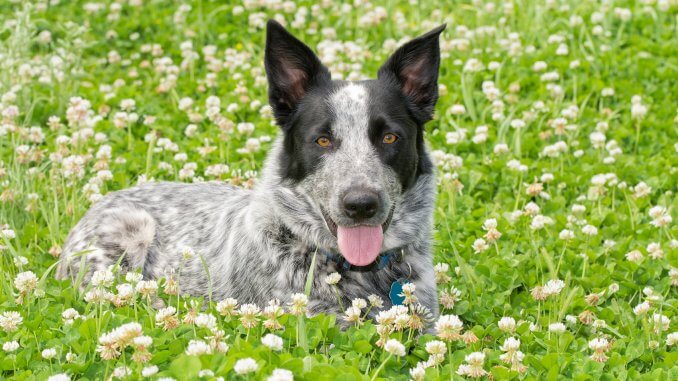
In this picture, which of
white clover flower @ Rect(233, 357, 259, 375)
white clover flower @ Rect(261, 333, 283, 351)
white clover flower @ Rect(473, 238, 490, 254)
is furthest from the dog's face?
white clover flower @ Rect(233, 357, 259, 375)

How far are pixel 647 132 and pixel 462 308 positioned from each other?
14.2ft

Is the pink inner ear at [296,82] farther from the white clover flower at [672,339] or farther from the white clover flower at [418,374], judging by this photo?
the white clover flower at [672,339]

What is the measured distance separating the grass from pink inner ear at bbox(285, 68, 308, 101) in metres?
1.55

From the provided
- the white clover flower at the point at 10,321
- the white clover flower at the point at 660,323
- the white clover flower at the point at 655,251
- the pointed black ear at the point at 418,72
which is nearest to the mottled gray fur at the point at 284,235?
the pointed black ear at the point at 418,72

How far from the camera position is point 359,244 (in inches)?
234

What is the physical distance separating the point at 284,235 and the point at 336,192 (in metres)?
0.65

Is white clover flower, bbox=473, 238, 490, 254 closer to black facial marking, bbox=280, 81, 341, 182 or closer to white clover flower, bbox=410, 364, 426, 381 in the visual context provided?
black facial marking, bbox=280, 81, 341, 182

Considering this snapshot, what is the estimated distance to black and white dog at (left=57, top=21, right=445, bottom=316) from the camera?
595 centimetres

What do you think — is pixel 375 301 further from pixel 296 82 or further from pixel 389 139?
pixel 296 82

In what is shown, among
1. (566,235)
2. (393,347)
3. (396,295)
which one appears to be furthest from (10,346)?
(566,235)

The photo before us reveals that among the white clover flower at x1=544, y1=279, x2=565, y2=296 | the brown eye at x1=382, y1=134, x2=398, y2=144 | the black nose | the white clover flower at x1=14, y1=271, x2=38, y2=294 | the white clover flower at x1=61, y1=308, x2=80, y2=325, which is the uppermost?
the brown eye at x1=382, y1=134, x2=398, y2=144

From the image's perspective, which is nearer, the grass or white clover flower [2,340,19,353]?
white clover flower [2,340,19,353]

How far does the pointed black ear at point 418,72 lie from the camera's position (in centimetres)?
643

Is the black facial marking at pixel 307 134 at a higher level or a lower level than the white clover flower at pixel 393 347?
higher
